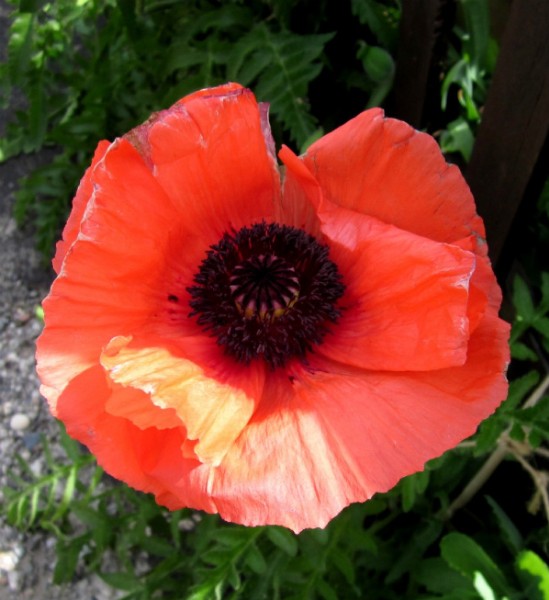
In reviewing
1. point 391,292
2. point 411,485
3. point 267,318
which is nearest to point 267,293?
point 267,318

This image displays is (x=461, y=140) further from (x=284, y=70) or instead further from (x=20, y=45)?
(x=20, y=45)

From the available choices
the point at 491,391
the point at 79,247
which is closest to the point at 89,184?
the point at 79,247

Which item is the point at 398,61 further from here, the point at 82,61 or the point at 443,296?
the point at 443,296

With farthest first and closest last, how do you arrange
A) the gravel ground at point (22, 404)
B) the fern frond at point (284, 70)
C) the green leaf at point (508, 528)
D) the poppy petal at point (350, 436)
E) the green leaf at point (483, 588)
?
the gravel ground at point (22, 404), the fern frond at point (284, 70), the green leaf at point (508, 528), the green leaf at point (483, 588), the poppy petal at point (350, 436)

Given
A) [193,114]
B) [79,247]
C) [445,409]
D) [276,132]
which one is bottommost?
[276,132]

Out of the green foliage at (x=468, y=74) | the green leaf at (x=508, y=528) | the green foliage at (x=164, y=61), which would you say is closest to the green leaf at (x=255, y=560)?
the green leaf at (x=508, y=528)

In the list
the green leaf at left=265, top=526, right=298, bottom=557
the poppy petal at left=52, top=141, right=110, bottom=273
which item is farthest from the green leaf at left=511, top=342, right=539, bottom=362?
the poppy petal at left=52, top=141, right=110, bottom=273

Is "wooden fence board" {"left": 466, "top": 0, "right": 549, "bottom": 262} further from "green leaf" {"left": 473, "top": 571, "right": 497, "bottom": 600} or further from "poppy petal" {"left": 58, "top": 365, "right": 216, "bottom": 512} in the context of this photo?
"poppy petal" {"left": 58, "top": 365, "right": 216, "bottom": 512}

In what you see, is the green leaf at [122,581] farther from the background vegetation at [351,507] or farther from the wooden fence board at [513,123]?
the wooden fence board at [513,123]
